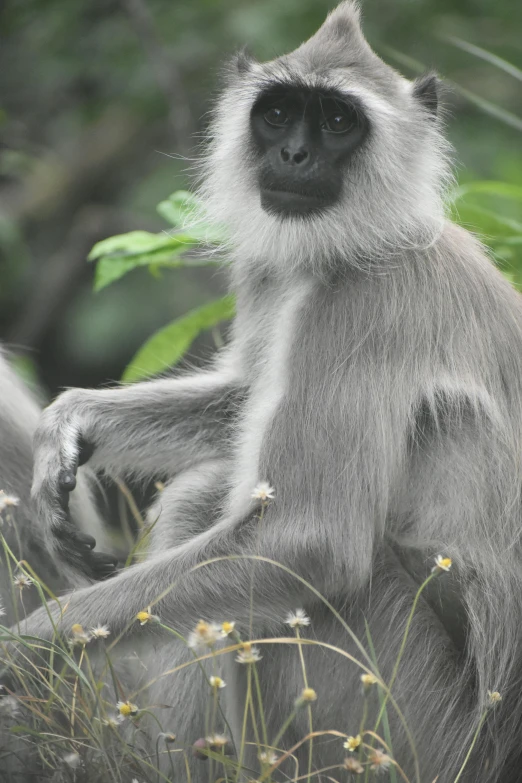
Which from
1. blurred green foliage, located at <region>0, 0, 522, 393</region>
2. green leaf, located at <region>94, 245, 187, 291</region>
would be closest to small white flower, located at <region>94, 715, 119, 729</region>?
green leaf, located at <region>94, 245, 187, 291</region>

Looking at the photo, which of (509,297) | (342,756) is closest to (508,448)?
(509,297)

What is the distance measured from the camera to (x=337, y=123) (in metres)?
3.89

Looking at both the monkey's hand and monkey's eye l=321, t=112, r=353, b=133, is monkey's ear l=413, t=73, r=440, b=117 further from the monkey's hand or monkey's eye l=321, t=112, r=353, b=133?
the monkey's hand

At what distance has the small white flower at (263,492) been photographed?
3.27 m

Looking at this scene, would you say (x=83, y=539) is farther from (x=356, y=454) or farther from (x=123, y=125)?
(x=123, y=125)

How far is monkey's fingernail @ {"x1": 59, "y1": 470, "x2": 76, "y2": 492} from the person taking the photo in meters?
3.99

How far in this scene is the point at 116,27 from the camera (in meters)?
9.31

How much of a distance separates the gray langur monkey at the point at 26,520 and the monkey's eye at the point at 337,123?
163 centimetres

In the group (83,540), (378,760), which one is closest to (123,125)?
(83,540)

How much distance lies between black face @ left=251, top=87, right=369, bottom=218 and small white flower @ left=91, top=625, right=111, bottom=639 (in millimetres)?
1507

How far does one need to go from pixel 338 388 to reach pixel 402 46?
208 inches

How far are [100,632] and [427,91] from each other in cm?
233

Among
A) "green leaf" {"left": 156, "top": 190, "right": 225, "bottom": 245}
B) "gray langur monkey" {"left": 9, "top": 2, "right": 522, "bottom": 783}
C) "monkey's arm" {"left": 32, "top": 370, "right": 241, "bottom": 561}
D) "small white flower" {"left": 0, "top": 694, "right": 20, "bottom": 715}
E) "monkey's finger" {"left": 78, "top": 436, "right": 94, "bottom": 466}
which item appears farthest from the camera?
"green leaf" {"left": 156, "top": 190, "right": 225, "bottom": 245}

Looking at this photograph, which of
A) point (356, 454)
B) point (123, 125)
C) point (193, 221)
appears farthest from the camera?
point (123, 125)
